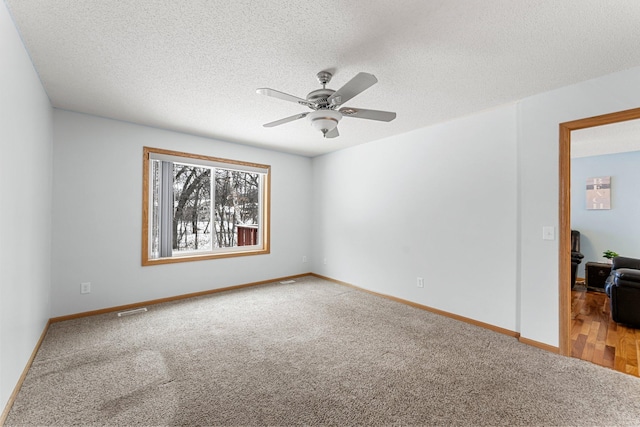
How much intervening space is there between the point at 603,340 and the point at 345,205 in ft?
11.4

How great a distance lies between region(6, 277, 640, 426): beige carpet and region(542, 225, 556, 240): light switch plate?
Answer: 105 cm

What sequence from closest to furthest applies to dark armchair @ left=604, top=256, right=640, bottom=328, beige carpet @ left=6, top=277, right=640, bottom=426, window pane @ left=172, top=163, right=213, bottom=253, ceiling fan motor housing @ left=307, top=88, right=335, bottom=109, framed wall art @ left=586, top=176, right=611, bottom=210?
beige carpet @ left=6, top=277, right=640, bottom=426 < ceiling fan motor housing @ left=307, top=88, right=335, bottom=109 < dark armchair @ left=604, top=256, right=640, bottom=328 < window pane @ left=172, top=163, right=213, bottom=253 < framed wall art @ left=586, top=176, right=611, bottom=210

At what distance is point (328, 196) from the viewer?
5.27 meters

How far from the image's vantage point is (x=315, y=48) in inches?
77.9

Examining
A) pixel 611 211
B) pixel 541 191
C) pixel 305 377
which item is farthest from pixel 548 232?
pixel 611 211

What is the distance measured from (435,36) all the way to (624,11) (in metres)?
1.01

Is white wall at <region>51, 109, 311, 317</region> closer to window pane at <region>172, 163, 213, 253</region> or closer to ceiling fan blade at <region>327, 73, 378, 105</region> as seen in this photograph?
window pane at <region>172, 163, 213, 253</region>

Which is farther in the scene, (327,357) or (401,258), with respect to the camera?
(401,258)

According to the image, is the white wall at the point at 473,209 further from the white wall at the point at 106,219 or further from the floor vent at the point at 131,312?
the floor vent at the point at 131,312

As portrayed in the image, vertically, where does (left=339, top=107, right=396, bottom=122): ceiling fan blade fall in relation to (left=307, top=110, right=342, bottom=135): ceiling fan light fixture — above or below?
above

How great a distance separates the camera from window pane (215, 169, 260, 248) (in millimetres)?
4660

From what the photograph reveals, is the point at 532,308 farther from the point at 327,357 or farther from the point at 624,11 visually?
the point at 624,11

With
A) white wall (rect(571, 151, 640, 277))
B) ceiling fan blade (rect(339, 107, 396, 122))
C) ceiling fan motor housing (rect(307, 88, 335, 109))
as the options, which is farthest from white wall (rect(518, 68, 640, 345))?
white wall (rect(571, 151, 640, 277))

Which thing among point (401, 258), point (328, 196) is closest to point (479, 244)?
point (401, 258)
